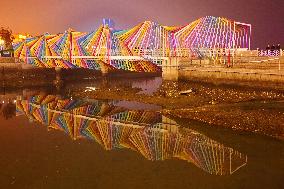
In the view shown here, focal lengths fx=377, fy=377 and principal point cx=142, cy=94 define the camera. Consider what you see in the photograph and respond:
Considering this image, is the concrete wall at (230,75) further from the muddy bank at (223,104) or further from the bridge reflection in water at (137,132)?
the bridge reflection in water at (137,132)

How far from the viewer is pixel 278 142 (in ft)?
57.3

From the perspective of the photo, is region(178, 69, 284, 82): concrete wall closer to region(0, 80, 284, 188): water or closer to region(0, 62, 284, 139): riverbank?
region(0, 62, 284, 139): riverbank

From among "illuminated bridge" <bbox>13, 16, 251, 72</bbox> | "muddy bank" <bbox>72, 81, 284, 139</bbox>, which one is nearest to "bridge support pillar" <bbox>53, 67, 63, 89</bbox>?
"illuminated bridge" <bbox>13, 16, 251, 72</bbox>

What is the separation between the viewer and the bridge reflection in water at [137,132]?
53.7 ft

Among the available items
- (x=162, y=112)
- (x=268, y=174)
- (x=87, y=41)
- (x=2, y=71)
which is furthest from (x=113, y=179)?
(x=2, y=71)

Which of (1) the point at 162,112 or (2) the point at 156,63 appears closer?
(1) the point at 162,112

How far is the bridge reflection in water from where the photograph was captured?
16.4 m

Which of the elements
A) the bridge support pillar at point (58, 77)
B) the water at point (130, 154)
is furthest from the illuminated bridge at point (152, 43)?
the water at point (130, 154)

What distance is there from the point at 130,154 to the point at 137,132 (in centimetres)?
405

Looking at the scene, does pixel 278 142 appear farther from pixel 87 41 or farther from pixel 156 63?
pixel 87 41

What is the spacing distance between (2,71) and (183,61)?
2504cm

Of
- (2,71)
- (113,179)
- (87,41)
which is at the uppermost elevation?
(87,41)

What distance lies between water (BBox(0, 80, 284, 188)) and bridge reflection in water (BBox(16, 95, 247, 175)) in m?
0.04

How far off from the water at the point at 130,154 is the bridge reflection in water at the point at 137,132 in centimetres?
4
